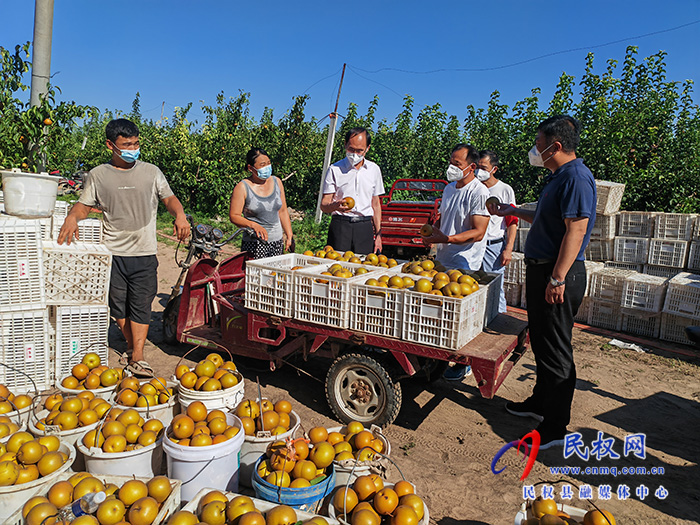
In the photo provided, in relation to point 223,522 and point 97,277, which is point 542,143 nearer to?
point 223,522

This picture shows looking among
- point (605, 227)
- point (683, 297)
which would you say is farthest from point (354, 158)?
point (605, 227)

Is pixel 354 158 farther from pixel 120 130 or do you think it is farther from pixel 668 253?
pixel 668 253

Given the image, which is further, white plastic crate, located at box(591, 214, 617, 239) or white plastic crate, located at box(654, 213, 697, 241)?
white plastic crate, located at box(591, 214, 617, 239)

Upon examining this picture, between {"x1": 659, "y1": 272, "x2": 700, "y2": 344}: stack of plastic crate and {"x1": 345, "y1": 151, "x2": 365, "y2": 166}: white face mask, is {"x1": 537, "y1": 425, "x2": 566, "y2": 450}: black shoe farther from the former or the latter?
{"x1": 659, "y1": 272, "x2": 700, "y2": 344}: stack of plastic crate

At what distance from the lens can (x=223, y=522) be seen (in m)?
2.29

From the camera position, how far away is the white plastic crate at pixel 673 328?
294 inches

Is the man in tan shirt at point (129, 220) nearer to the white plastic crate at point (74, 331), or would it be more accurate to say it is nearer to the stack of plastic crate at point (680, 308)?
the white plastic crate at point (74, 331)

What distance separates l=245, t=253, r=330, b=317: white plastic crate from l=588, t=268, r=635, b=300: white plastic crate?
5.77 meters

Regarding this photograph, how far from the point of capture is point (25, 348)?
4504 mm

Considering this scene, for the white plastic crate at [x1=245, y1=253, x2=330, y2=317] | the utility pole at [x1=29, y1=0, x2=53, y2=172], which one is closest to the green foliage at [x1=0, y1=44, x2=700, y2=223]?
the utility pole at [x1=29, y1=0, x2=53, y2=172]

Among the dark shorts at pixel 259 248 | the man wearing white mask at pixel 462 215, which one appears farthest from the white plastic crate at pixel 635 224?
the dark shorts at pixel 259 248

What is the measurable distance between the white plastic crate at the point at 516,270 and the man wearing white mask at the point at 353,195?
427 cm

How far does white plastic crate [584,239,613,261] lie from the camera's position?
30.6 ft

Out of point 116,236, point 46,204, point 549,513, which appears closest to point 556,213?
point 549,513
